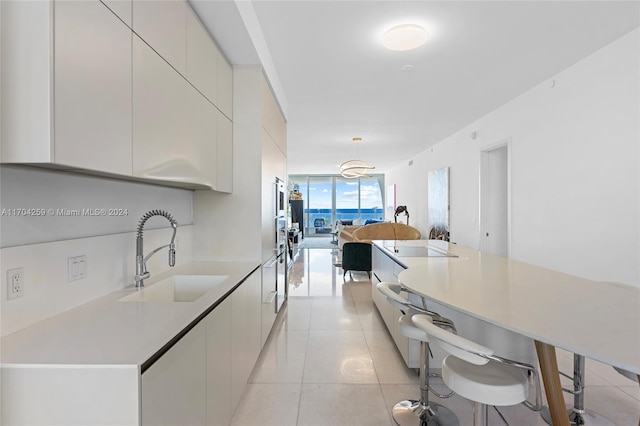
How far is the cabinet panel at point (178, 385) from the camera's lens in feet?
3.28

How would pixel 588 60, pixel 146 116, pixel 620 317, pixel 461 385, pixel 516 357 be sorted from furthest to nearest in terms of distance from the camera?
pixel 588 60 < pixel 516 357 < pixel 146 116 < pixel 461 385 < pixel 620 317

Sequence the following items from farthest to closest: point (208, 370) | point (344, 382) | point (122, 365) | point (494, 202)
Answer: point (494, 202) → point (344, 382) → point (208, 370) → point (122, 365)

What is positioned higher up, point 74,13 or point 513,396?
point 74,13

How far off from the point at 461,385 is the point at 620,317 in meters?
0.65

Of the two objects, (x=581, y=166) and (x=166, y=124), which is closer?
(x=166, y=124)

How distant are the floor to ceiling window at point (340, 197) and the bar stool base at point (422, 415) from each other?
38.8ft

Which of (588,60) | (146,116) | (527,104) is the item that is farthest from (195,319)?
(527,104)

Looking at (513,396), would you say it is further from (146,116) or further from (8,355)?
(146,116)

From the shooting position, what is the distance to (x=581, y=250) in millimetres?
3121

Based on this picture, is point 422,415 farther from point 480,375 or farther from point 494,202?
point 494,202

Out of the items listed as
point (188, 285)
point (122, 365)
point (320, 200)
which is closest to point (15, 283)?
point (122, 365)

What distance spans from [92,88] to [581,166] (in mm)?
3967

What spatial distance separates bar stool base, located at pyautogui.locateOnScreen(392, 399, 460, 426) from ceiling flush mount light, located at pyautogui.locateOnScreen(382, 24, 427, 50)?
8.75 ft

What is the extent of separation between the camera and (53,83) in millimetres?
953
